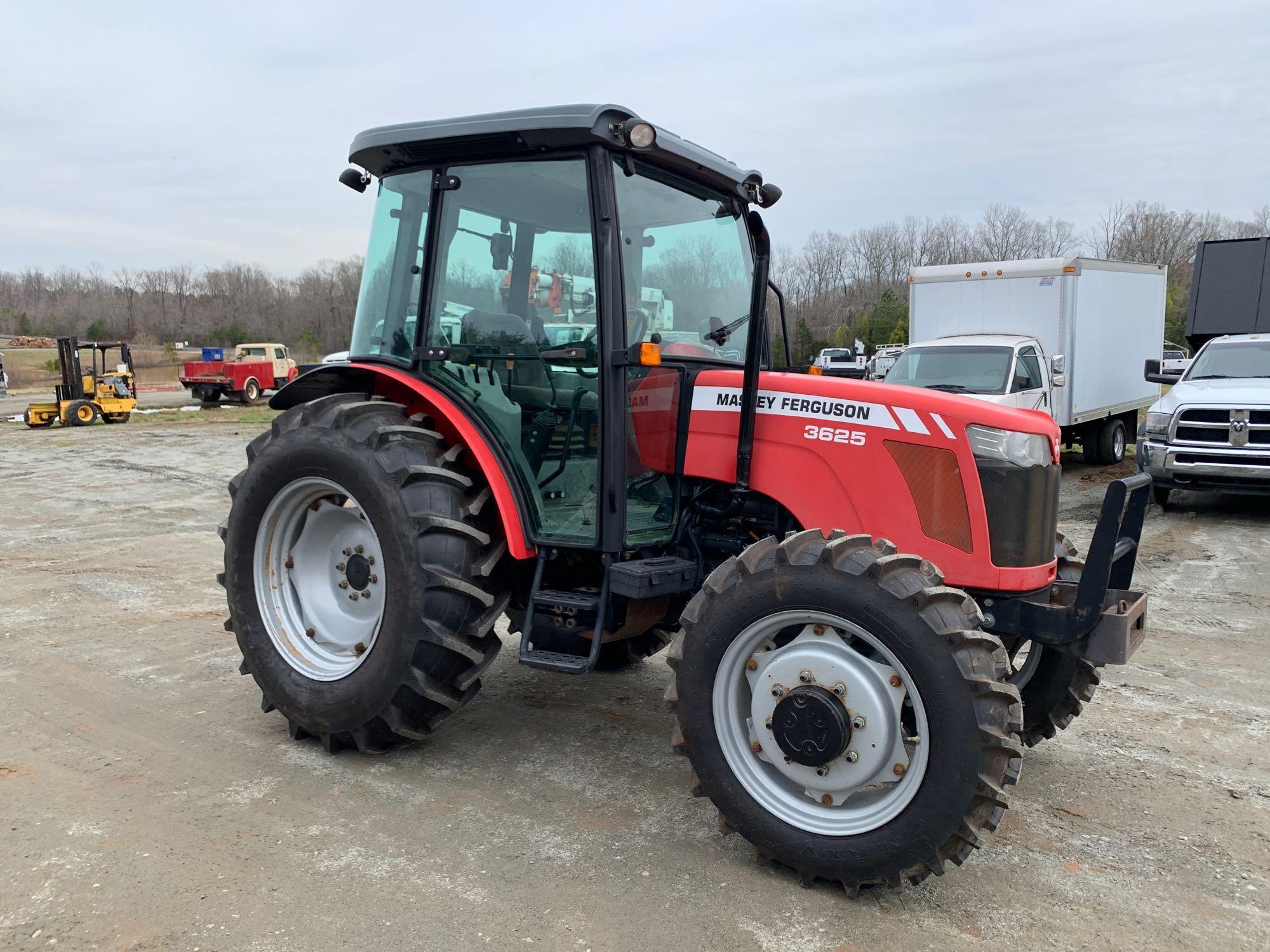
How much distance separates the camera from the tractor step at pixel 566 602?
358 cm

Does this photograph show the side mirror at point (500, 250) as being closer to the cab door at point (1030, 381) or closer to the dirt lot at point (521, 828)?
the dirt lot at point (521, 828)

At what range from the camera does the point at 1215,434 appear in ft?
31.7

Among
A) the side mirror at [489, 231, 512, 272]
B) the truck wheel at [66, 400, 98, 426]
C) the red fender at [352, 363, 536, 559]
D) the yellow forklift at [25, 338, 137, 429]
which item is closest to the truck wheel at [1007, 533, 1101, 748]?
the red fender at [352, 363, 536, 559]

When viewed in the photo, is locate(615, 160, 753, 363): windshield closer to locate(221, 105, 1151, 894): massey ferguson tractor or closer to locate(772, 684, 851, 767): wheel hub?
locate(221, 105, 1151, 894): massey ferguson tractor

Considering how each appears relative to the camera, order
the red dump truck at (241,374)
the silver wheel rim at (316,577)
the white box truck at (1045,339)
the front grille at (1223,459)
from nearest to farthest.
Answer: the silver wheel rim at (316,577) → the front grille at (1223,459) → the white box truck at (1045,339) → the red dump truck at (241,374)

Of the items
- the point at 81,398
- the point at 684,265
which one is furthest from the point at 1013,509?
the point at 81,398

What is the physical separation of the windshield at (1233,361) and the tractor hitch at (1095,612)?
8.82 m

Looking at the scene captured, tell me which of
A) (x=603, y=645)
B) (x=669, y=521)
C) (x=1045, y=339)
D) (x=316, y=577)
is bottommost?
(x=603, y=645)

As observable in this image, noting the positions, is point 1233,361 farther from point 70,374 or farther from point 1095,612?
point 70,374

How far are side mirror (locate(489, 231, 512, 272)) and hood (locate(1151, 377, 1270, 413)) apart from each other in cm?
862

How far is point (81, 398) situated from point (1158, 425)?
2252 centimetres

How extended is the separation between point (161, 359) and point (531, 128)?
60619 mm

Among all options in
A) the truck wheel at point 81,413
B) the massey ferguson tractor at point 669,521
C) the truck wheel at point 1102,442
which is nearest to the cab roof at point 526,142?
the massey ferguson tractor at point 669,521

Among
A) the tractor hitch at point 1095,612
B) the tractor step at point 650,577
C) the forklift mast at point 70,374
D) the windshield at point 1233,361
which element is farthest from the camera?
the forklift mast at point 70,374
